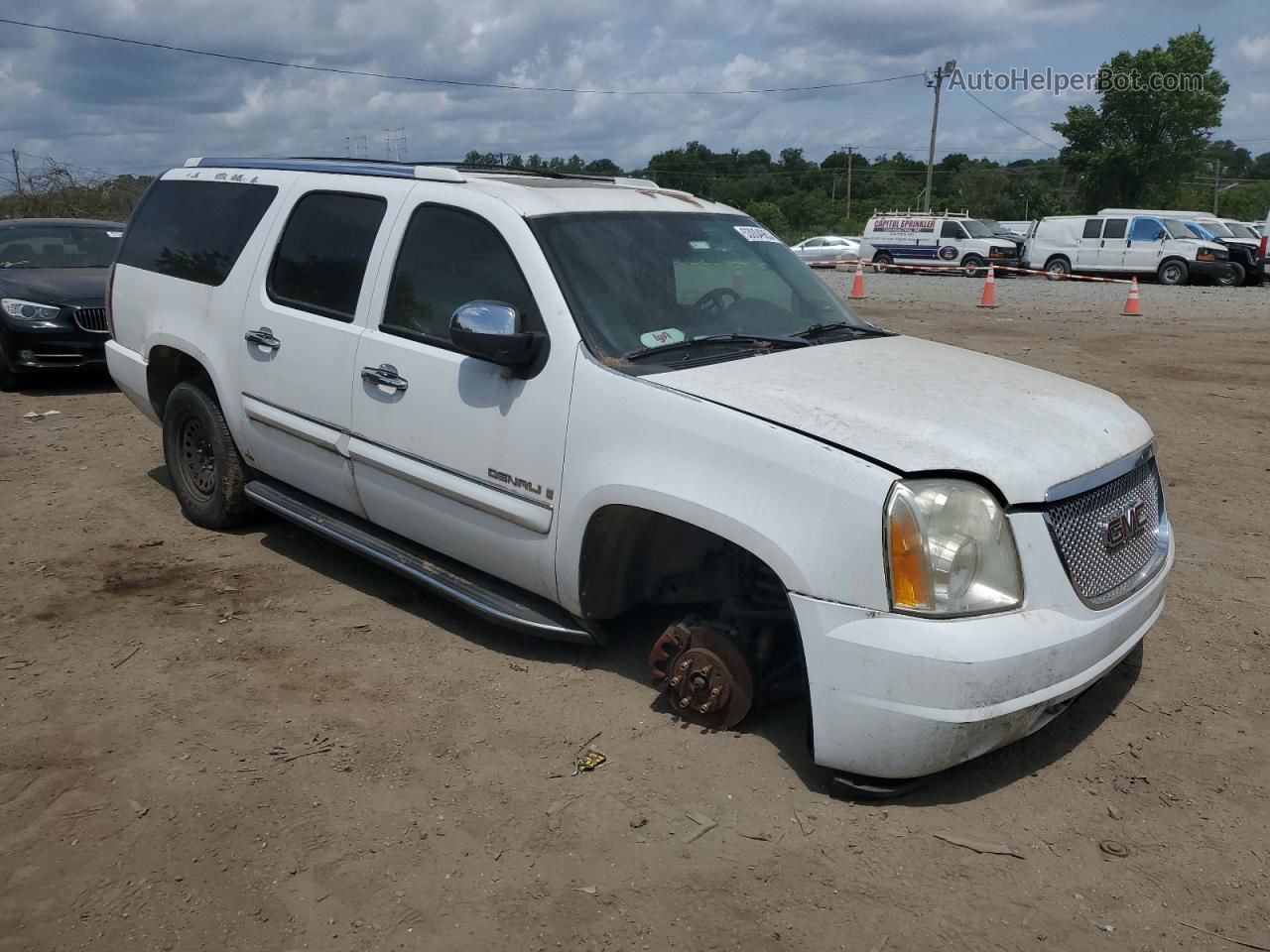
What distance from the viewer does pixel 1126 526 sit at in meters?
3.58

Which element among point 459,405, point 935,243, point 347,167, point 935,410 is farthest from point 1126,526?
point 935,243

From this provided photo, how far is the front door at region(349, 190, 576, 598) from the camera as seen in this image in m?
3.88

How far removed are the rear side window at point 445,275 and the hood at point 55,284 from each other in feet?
22.4

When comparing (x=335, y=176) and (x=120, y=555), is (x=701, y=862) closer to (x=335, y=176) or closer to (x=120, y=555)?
(x=335, y=176)

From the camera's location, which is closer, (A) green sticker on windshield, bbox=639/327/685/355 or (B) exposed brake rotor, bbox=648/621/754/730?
(B) exposed brake rotor, bbox=648/621/754/730

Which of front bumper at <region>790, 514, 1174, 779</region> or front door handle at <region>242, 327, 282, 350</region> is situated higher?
front door handle at <region>242, 327, 282, 350</region>

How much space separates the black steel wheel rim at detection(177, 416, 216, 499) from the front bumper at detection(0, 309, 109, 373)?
4680 mm

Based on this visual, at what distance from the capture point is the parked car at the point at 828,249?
37.8m

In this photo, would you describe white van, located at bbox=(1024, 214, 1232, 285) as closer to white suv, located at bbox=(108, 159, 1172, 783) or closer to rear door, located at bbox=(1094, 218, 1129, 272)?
rear door, located at bbox=(1094, 218, 1129, 272)

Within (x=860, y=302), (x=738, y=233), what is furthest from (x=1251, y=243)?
(x=738, y=233)

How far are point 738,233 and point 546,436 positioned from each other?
5.02ft

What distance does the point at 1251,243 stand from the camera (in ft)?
87.8

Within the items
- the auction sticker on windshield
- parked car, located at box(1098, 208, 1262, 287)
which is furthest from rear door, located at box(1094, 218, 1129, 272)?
the auction sticker on windshield

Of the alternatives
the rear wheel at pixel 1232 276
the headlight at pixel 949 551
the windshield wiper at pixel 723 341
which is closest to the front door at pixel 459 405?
the windshield wiper at pixel 723 341
